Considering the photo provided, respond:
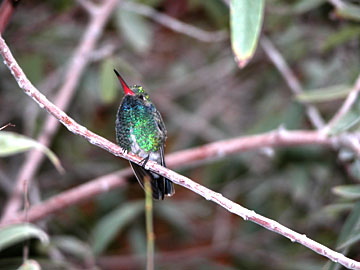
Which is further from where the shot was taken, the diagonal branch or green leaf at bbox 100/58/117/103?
green leaf at bbox 100/58/117/103

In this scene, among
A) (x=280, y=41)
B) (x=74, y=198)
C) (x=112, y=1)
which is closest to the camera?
(x=74, y=198)

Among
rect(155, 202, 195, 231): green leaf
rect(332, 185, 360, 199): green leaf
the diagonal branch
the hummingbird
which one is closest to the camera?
the diagonal branch

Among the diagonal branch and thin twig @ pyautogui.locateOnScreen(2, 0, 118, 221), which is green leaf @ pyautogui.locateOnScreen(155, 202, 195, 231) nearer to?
thin twig @ pyautogui.locateOnScreen(2, 0, 118, 221)

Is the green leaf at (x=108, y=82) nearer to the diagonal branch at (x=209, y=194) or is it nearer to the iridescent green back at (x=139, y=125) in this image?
the iridescent green back at (x=139, y=125)

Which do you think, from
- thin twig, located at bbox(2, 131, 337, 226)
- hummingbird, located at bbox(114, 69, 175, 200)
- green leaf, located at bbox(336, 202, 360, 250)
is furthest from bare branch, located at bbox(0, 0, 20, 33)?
green leaf, located at bbox(336, 202, 360, 250)

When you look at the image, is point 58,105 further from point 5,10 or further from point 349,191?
point 349,191

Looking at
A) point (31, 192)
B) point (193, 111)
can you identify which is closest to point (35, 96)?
point (31, 192)

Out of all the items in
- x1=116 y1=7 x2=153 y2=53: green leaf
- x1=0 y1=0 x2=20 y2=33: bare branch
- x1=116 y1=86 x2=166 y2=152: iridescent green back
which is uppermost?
x1=116 y1=7 x2=153 y2=53: green leaf

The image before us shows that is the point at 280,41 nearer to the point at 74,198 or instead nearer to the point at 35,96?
the point at 74,198
